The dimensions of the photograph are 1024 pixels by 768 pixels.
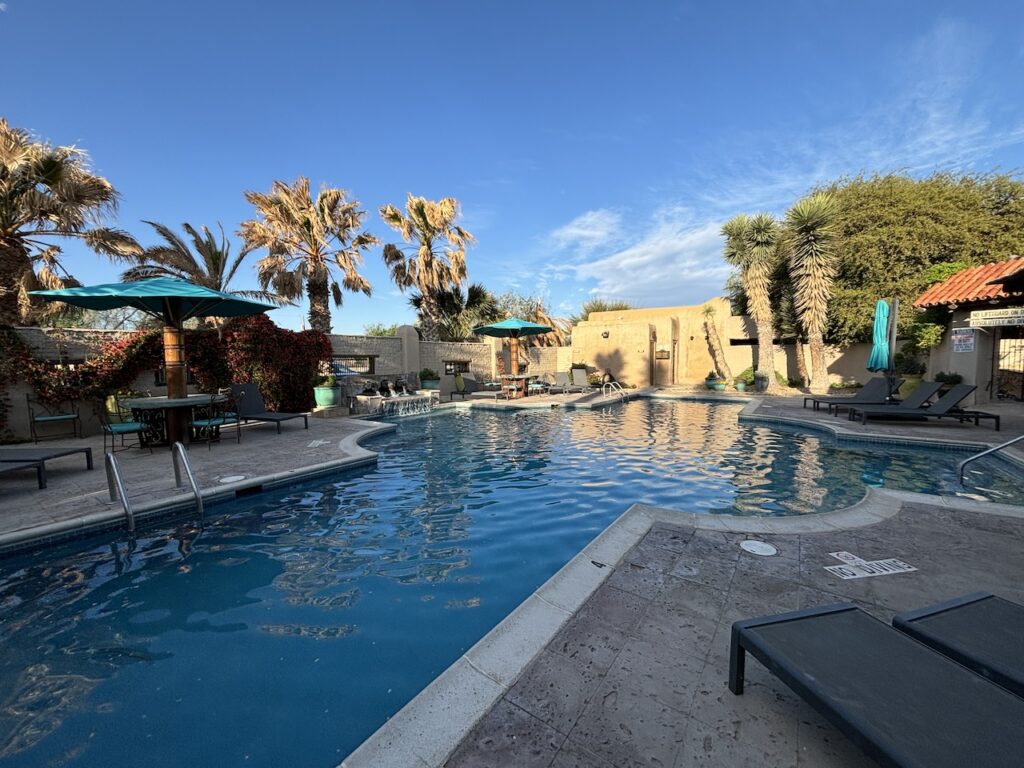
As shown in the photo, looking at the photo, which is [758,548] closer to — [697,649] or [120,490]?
[697,649]

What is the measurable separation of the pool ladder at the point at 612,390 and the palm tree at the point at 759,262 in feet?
19.1

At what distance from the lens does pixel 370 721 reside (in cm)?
219

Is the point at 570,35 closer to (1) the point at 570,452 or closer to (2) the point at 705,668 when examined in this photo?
(1) the point at 570,452

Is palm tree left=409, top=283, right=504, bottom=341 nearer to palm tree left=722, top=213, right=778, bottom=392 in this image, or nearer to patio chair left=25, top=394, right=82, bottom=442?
palm tree left=722, top=213, right=778, bottom=392

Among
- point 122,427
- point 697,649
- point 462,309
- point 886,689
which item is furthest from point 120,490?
point 462,309

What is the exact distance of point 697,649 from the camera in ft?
7.43

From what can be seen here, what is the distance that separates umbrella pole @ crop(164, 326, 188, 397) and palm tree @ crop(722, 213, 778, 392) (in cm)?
1850

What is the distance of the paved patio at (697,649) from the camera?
5.59 feet

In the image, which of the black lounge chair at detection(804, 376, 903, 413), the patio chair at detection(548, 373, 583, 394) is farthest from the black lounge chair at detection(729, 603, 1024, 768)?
the patio chair at detection(548, 373, 583, 394)

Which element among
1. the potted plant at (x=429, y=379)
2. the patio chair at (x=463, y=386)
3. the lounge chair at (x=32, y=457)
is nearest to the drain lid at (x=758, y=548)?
the lounge chair at (x=32, y=457)

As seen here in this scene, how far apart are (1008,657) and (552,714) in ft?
5.95

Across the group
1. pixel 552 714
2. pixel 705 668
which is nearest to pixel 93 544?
pixel 552 714

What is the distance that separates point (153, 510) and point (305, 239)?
12611 millimetres

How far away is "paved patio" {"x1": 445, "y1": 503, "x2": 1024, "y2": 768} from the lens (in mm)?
1703
